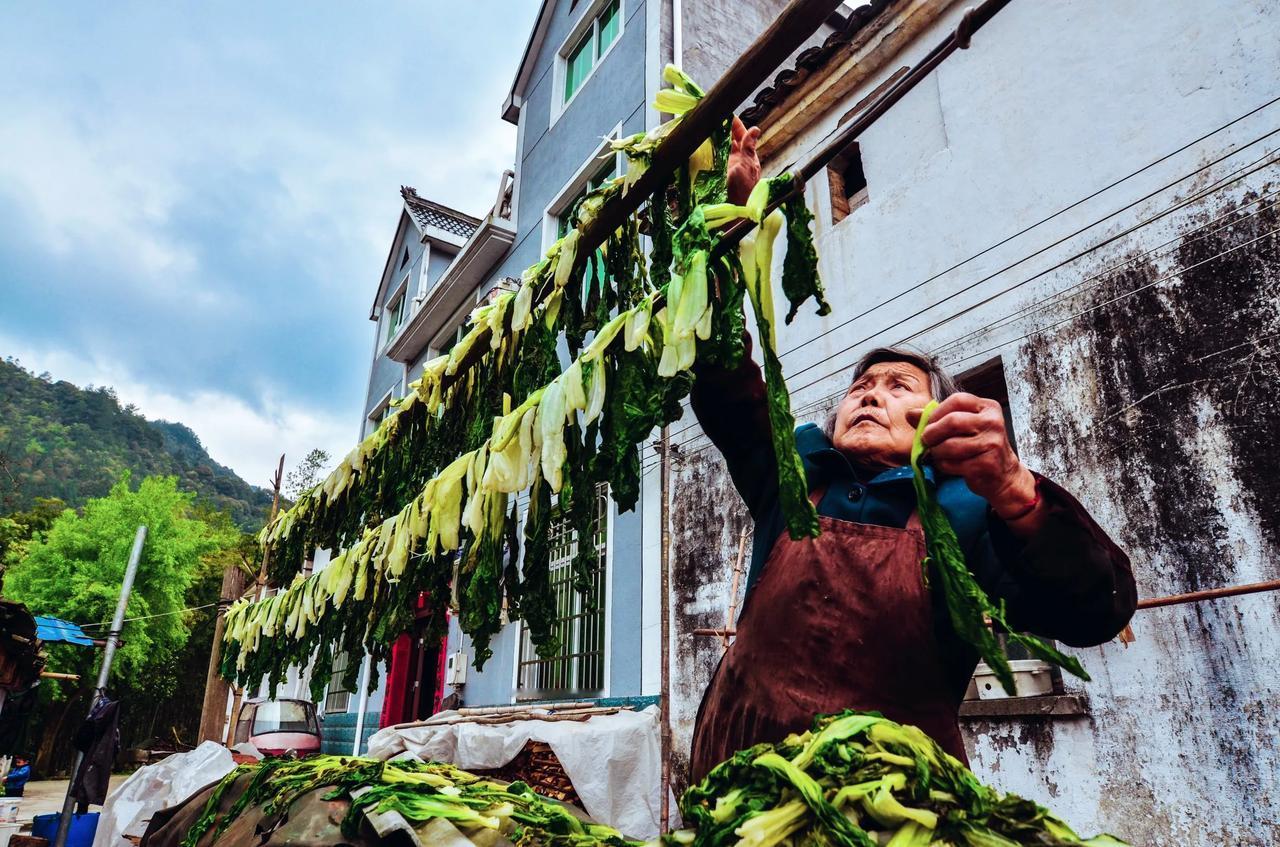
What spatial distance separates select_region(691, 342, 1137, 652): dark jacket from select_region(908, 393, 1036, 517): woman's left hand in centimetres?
9

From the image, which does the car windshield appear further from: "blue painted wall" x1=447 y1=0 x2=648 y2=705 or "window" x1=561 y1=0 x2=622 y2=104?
"window" x1=561 y1=0 x2=622 y2=104

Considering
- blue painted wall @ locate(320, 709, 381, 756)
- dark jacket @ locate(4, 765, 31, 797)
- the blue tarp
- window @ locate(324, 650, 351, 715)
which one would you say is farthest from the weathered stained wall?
dark jacket @ locate(4, 765, 31, 797)

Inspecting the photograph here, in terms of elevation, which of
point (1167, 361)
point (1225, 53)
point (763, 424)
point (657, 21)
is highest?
point (657, 21)

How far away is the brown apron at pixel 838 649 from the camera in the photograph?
1491mm

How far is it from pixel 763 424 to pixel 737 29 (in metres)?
9.50

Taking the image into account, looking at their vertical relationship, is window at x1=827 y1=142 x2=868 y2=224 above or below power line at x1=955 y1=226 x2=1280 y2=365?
above

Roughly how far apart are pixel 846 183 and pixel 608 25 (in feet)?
21.2

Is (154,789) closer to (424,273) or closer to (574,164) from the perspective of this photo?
(574,164)

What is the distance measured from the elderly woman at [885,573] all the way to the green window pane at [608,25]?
34.2ft

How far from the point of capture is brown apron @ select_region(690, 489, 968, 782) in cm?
149

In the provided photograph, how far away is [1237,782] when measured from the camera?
3082mm

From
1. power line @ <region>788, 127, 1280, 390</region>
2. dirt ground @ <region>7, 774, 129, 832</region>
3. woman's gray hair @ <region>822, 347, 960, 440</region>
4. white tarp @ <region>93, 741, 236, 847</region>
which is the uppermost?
power line @ <region>788, 127, 1280, 390</region>

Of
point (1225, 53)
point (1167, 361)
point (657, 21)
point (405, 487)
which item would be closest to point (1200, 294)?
point (1167, 361)

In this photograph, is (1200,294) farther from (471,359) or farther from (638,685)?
(638,685)
